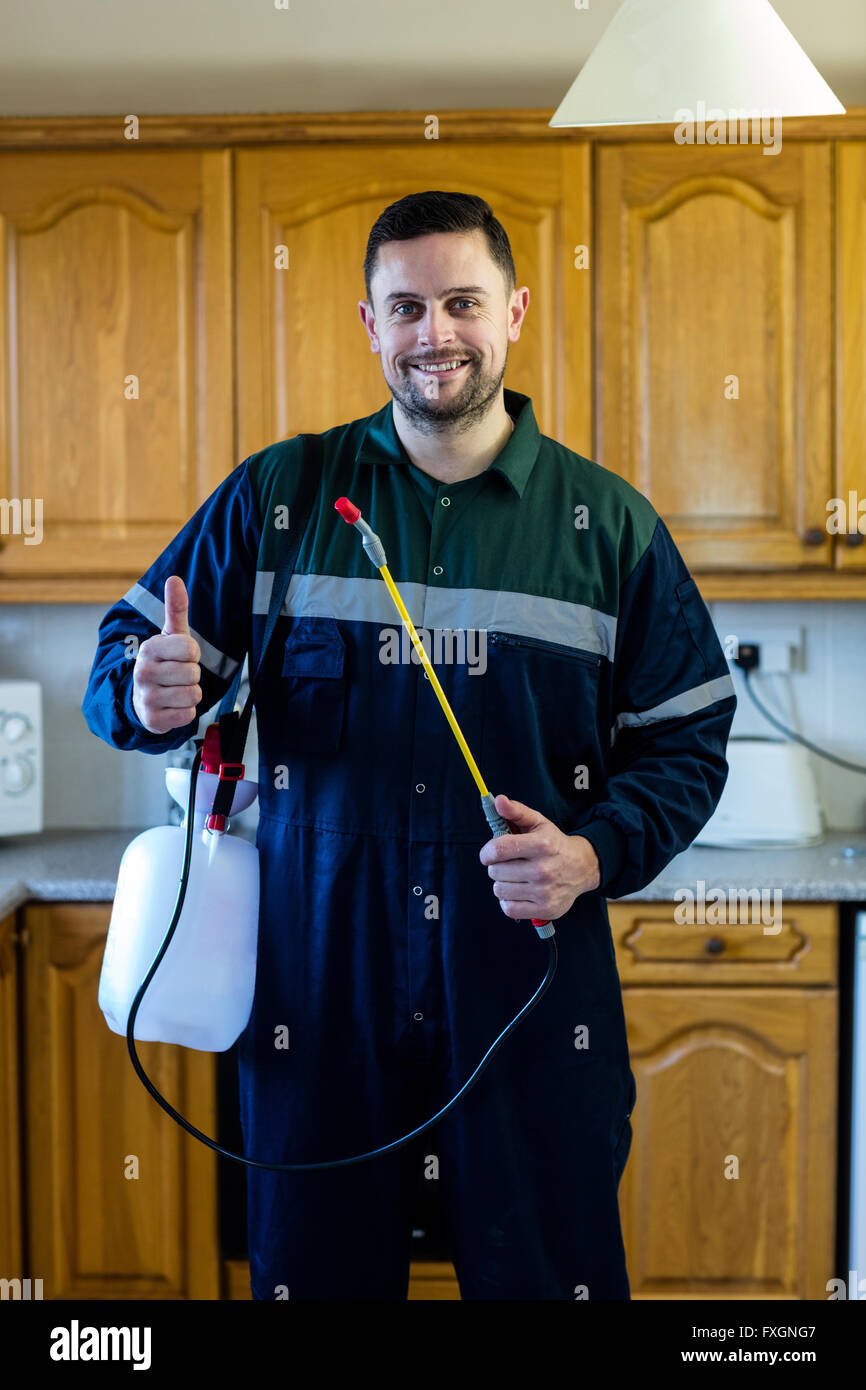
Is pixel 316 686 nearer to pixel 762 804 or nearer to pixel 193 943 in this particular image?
pixel 193 943

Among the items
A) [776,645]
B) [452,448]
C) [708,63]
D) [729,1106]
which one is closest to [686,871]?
[729,1106]

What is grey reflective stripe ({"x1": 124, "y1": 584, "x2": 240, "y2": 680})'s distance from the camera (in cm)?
132

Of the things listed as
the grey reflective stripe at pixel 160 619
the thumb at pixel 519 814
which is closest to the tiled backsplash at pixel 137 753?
the grey reflective stripe at pixel 160 619

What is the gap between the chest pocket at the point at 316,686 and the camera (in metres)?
1.27

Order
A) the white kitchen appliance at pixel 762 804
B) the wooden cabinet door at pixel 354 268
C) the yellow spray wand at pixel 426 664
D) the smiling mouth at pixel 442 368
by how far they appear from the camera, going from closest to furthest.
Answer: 1. the yellow spray wand at pixel 426 664
2. the smiling mouth at pixel 442 368
3. the wooden cabinet door at pixel 354 268
4. the white kitchen appliance at pixel 762 804

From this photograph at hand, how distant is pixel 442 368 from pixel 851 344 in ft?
3.86

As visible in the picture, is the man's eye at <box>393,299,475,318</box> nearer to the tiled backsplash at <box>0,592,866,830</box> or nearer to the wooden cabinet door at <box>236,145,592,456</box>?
the wooden cabinet door at <box>236,145,592,456</box>

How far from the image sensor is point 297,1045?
1.29m

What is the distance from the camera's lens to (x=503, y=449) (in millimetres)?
1325

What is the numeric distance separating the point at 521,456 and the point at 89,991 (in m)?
1.22

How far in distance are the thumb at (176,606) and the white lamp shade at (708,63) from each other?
573 mm

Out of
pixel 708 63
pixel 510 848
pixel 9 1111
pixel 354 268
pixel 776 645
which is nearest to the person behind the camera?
pixel 708 63

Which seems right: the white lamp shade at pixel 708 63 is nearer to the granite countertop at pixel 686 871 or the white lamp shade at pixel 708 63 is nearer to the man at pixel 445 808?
the man at pixel 445 808

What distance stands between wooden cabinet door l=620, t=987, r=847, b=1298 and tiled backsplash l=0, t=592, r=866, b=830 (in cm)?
61
